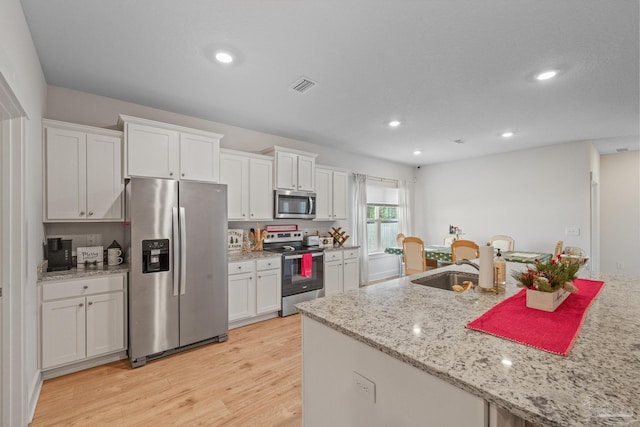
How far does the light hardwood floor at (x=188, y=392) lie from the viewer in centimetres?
194

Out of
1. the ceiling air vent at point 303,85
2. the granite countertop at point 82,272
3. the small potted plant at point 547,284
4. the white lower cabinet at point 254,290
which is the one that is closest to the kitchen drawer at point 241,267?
the white lower cabinet at point 254,290

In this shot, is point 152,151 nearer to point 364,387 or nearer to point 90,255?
point 90,255

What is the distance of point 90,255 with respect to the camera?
2.77 meters

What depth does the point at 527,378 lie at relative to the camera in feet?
2.68

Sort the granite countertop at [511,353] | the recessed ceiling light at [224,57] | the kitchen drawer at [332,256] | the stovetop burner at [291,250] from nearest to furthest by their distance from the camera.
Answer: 1. the granite countertop at [511,353]
2. the recessed ceiling light at [224,57]
3. the stovetop burner at [291,250]
4. the kitchen drawer at [332,256]

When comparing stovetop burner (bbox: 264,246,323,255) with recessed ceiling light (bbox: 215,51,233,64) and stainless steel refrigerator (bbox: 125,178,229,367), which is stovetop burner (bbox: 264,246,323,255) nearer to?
stainless steel refrigerator (bbox: 125,178,229,367)

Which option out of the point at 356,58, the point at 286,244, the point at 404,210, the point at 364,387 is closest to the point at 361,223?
the point at 404,210

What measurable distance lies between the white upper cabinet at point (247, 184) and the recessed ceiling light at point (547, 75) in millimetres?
3112

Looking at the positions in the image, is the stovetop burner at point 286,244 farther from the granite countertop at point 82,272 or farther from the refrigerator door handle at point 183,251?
the granite countertop at point 82,272

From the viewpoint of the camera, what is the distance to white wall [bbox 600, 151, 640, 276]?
5.42 meters

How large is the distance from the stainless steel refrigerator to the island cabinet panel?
6.22 ft

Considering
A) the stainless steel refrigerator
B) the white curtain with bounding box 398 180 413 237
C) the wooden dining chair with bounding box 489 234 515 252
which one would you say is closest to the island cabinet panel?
the stainless steel refrigerator

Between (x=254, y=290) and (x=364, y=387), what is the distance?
263 cm

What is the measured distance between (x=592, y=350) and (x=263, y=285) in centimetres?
318
